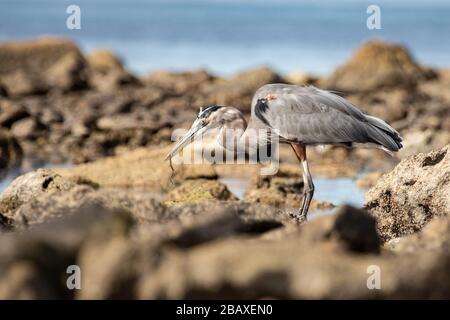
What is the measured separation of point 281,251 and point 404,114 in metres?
16.5

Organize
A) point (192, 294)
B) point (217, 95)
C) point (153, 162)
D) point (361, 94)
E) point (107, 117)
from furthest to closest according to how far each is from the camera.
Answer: point (361, 94)
point (217, 95)
point (107, 117)
point (153, 162)
point (192, 294)

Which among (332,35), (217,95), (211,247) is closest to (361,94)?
(217,95)

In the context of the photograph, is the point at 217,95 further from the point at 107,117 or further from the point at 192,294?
the point at 192,294

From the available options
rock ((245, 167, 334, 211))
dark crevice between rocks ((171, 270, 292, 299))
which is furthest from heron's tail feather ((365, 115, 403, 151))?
dark crevice between rocks ((171, 270, 292, 299))

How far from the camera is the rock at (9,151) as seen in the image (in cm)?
1656

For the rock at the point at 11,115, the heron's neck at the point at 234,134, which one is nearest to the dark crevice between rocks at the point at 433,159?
the heron's neck at the point at 234,134

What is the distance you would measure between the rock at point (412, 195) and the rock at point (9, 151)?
8075 mm

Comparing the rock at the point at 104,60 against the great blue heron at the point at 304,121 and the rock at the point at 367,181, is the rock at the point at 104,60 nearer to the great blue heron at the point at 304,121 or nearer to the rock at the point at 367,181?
the rock at the point at 367,181

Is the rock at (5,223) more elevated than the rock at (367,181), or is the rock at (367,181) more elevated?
the rock at (367,181)

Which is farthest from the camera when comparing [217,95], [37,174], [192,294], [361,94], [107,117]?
[361,94]

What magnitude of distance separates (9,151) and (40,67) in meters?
15.2
